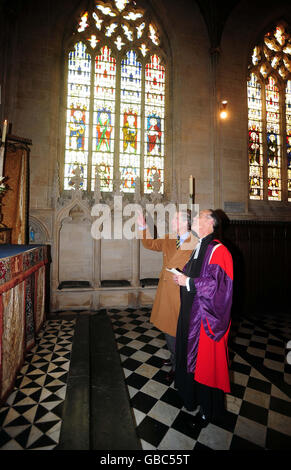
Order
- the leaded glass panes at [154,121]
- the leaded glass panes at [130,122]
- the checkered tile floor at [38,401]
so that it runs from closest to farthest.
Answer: the checkered tile floor at [38,401], the leaded glass panes at [130,122], the leaded glass panes at [154,121]

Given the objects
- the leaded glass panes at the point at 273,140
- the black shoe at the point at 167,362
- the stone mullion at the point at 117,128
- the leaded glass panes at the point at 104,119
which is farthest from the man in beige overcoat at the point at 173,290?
the leaded glass panes at the point at 273,140

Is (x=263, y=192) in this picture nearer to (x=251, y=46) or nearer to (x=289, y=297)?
(x=289, y=297)

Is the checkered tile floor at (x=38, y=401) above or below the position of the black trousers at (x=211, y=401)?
below

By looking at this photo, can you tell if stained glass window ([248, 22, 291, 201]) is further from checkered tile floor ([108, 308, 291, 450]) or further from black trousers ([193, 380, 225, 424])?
black trousers ([193, 380, 225, 424])

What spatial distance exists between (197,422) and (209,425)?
0.11m

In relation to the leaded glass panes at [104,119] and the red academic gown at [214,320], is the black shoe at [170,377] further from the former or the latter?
the leaded glass panes at [104,119]

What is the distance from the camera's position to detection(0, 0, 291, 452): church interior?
523cm

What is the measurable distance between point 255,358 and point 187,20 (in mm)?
8848

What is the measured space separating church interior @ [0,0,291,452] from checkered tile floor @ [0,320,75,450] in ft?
1.10

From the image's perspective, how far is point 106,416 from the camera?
2053mm

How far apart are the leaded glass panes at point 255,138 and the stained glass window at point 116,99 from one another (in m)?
2.89

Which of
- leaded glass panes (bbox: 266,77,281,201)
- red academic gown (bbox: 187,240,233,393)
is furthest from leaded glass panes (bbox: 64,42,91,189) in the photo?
leaded glass panes (bbox: 266,77,281,201)

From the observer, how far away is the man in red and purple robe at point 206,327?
6.30ft
